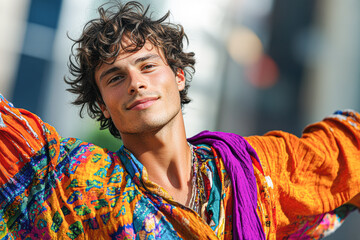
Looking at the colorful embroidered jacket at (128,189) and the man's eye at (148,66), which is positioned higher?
the man's eye at (148,66)

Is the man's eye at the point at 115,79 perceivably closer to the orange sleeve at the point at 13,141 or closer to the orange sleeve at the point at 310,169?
the orange sleeve at the point at 13,141

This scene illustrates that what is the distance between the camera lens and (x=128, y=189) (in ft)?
4.44

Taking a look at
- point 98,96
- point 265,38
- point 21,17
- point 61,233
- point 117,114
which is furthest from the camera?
point 265,38

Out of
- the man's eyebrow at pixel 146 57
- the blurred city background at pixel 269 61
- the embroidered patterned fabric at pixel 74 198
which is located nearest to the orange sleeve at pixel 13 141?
the embroidered patterned fabric at pixel 74 198

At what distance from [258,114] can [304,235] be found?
3909 mm

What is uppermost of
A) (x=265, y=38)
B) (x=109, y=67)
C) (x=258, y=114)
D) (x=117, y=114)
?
(x=265, y=38)

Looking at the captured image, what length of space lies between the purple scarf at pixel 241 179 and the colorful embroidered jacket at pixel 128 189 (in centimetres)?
3

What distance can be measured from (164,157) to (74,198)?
1.18 feet

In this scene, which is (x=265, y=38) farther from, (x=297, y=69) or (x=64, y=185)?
(x=64, y=185)

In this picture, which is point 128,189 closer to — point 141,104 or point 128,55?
point 141,104

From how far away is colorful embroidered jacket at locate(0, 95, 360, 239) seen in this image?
1255 mm

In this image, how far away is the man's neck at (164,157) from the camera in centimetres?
149

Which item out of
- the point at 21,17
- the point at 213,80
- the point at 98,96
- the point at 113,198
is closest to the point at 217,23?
the point at 213,80

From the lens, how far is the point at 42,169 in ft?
→ 4.24
